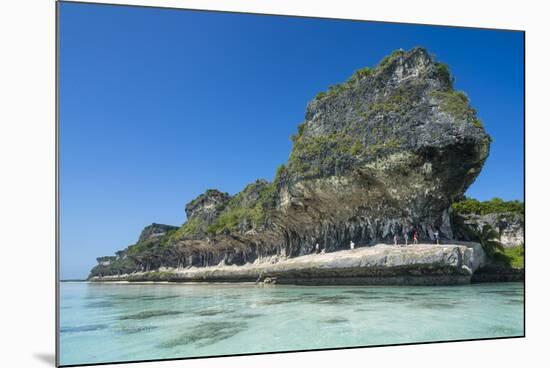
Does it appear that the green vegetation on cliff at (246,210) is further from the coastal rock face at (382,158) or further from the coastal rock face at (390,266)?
the coastal rock face at (390,266)

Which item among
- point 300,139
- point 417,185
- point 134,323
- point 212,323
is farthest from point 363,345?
point 300,139

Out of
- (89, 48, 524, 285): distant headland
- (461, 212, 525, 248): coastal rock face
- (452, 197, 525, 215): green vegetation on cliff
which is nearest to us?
(89, 48, 524, 285): distant headland

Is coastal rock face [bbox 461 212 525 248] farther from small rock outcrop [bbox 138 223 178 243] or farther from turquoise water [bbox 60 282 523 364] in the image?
small rock outcrop [bbox 138 223 178 243]

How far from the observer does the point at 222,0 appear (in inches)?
297

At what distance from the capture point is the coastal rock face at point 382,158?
656 inches

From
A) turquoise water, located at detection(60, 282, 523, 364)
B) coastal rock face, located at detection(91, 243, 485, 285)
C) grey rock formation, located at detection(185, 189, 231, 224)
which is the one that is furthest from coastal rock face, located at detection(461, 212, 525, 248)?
grey rock formation, located at detection(185, 189, 231, 224)

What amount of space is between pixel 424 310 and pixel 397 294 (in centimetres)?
271

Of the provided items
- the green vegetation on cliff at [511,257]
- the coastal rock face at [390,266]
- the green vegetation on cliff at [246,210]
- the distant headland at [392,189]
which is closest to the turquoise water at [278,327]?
the coastal rock face at [390,266]

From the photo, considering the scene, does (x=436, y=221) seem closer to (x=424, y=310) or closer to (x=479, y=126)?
(x=479, y=126)

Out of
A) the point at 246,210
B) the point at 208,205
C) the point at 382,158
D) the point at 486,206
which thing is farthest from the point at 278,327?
the point at 208,205

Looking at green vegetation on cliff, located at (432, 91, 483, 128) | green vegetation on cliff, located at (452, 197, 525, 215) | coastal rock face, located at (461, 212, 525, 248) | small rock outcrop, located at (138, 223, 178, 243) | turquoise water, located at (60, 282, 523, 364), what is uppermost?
green vegetation on cliff, located at (432, 91, 483, 128)

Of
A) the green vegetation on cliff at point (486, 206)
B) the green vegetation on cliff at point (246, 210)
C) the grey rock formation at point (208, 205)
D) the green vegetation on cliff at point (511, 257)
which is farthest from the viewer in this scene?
the grey rock formation at point (208, 205)

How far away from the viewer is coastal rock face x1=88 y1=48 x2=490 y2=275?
16.7 metres

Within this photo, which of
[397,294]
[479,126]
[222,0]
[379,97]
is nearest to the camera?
[222,0]
